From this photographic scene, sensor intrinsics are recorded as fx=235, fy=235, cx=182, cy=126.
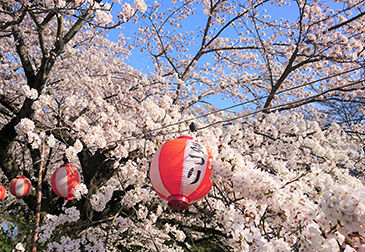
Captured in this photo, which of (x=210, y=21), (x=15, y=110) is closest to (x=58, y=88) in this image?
(x=15, y=110)

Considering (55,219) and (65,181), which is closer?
(65,181)

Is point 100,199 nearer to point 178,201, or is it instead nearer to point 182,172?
point 178,201

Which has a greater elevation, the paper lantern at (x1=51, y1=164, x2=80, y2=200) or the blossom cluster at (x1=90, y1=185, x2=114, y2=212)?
the paper lantern at (x1=51, y1=164, x2=80, y2=200)

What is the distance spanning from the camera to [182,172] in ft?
6.61

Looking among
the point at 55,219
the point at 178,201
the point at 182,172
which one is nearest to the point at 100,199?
the point at 55,219

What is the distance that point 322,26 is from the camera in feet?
17.7

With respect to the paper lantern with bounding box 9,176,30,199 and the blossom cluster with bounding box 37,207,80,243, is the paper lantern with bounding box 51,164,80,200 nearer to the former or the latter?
the blossom cluster with bounding box 37,207,80,243

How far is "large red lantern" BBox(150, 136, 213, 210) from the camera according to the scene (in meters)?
2.02

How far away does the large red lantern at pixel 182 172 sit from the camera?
79.7 inches

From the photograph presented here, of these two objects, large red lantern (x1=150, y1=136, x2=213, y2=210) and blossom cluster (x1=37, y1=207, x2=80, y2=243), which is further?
blossom cluster (x1=37, y1=207, x2=80, y2=243)

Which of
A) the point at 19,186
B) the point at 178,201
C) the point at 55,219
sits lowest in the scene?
the point at 55,219

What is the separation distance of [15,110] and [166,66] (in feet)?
14.5

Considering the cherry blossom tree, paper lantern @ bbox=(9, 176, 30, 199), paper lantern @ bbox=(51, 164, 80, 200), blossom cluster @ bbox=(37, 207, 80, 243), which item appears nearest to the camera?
the cherry blossom tree

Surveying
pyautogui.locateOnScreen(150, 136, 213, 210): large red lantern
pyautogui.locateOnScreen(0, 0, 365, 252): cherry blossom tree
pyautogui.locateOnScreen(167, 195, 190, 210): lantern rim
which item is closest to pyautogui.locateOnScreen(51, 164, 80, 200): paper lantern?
pyautogui.locateOnScreen(0, 0, 365, 252): cherry blossom tree
